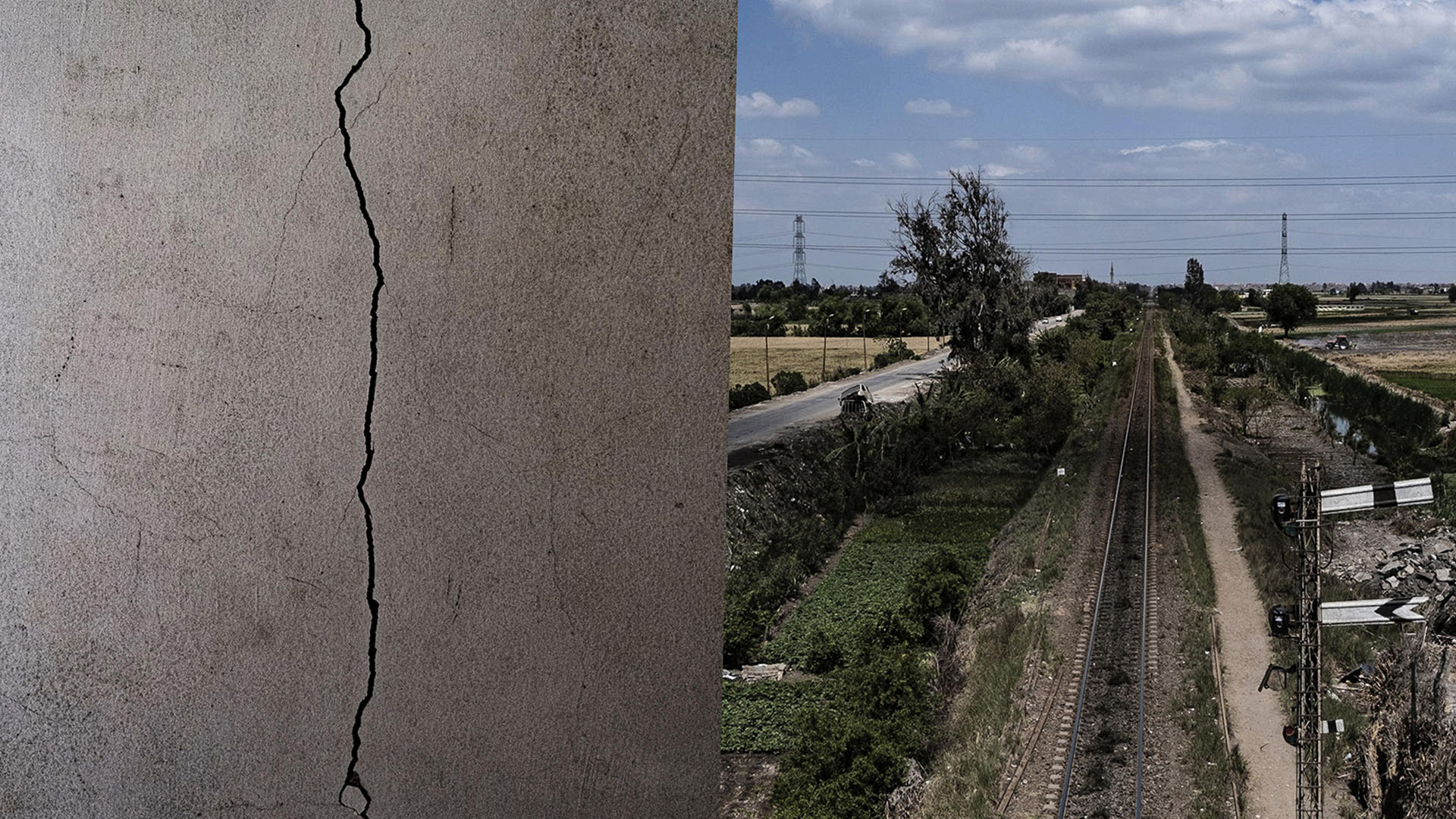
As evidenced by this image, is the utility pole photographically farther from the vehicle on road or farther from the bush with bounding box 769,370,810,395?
the bush with bounding box 769,370,810,395

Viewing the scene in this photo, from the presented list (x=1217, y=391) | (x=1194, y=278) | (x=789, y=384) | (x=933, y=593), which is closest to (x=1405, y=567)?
(x=933, y=593)

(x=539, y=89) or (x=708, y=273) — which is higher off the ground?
(x=539, y=89)

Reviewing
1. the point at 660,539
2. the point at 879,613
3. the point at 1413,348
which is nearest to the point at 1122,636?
the point at 879,613

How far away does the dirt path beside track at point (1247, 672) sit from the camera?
8203mm

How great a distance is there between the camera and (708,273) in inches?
59.9

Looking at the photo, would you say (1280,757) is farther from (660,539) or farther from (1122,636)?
(660,539)

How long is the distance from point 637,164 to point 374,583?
2.27 ft

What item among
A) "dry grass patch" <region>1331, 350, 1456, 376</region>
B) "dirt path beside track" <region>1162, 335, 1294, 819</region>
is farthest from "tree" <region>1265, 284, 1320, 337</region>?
"dirt path beside track" <region>1162, 335, 1294, 819</region>

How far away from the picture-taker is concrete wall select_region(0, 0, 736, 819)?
1519 mm

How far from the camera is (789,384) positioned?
3241cm

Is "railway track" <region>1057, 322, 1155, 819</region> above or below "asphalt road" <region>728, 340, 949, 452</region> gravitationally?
below

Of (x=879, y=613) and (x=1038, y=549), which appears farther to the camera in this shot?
(x=1038, y=549)

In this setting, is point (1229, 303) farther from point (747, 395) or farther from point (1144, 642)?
point (1144, 642)

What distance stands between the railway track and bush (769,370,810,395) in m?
14.3
